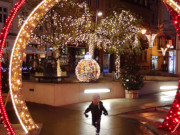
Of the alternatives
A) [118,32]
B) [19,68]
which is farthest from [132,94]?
[19,68]

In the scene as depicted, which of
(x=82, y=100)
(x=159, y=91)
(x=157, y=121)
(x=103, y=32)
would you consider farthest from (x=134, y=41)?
(x=157, y=121)

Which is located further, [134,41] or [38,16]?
[134,41]

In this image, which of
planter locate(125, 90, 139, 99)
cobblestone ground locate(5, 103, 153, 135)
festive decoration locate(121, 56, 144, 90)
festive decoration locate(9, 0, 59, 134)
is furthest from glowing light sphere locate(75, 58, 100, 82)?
festive decoration locate(9, 0, 59, 134)

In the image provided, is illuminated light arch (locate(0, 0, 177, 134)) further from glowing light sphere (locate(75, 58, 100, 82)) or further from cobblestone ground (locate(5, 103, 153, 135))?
glowing light sphere (locate(75, 58, 100, 82))

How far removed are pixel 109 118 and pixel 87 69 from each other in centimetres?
531

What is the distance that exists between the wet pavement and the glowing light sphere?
7.30ft

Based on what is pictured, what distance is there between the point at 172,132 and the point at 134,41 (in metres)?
13.4

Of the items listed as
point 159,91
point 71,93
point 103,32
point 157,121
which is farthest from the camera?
point 103,32

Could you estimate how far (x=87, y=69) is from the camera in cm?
1477

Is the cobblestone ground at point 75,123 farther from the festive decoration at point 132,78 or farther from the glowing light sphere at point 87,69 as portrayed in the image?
the festive decoration at point 132,78

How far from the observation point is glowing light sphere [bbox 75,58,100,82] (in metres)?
14.6

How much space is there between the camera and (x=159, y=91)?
57.4 ft

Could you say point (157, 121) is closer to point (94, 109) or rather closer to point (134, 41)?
point (94, 109)

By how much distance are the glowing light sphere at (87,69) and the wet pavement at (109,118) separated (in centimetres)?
222
